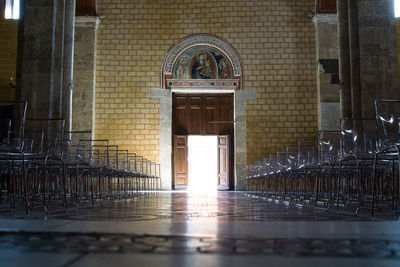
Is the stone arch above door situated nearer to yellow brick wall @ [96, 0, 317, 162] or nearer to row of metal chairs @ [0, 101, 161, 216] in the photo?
yellow brick wall @ [96, 0, 317, 162]

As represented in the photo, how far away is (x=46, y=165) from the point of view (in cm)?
436

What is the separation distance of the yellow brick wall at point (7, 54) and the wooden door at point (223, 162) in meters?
7.26

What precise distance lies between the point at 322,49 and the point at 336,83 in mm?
1278

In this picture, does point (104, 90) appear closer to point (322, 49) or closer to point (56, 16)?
point (56, 16)

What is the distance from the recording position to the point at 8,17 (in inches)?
577

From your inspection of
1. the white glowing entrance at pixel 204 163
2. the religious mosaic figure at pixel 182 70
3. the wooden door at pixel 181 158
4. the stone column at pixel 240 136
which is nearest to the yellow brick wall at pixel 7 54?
the religious mosaic figure at pixel 182 70

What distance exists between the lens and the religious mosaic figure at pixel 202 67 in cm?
1503

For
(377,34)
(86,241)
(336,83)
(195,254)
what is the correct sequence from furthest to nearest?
(336,83)
(377,34)
(86,241)
(195,254)

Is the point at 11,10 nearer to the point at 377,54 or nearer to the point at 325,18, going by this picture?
the point at 325,18

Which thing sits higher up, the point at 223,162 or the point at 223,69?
the point at 223,69

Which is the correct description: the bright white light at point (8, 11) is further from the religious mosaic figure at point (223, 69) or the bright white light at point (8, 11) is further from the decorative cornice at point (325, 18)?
the decorative cornice at point (325, 18)

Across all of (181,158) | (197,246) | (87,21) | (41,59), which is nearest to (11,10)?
(87,21)

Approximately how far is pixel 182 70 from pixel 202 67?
725mm

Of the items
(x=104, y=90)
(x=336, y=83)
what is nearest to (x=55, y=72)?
(x=104, y=90)
